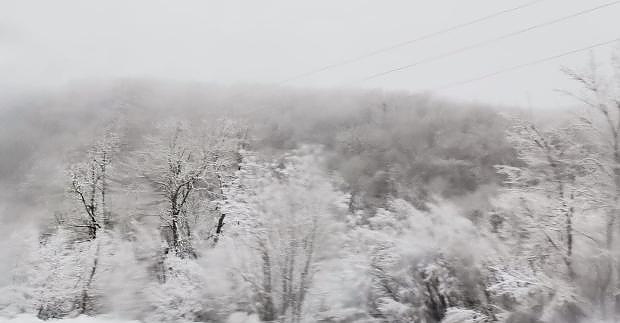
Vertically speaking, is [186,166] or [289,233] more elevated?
[186,166]

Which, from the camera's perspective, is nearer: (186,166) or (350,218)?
(350,218)

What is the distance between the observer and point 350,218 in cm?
2338

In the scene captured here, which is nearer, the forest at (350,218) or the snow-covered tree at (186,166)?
the forest at (350,218)

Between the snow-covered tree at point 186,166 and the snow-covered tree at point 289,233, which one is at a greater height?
the snow-covered tree at point 186,166

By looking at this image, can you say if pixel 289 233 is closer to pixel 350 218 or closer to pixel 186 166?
pixel 350 218

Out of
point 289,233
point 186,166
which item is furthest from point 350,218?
point 186,166

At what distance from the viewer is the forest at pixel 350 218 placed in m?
22.0

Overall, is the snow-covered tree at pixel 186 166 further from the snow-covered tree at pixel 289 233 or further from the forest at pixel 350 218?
the snow-covered tree at pixel 289 233

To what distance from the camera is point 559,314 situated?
2167cm

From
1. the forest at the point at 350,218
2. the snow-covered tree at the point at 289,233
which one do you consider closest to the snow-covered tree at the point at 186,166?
the forest at the point at 350,218

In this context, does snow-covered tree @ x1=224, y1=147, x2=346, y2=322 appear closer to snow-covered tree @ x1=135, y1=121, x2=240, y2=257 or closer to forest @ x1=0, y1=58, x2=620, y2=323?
forest @ x1=0, y1=58, x2=620, y2=323

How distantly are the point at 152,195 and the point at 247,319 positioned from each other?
46.7 feet

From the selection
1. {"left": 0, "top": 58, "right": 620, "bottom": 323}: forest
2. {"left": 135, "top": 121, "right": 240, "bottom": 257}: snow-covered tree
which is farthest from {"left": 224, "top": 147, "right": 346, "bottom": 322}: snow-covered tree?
{"left": 135, "top": 121, "right": 240, "bottom": 257}: snow-covered tree

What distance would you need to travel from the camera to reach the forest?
72.3 feet
